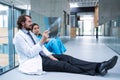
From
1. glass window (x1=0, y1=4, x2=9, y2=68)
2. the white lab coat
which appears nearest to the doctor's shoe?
the white lab coat

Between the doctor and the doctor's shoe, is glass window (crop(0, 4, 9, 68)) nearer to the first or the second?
the doctor

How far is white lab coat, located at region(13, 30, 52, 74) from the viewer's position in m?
3.45

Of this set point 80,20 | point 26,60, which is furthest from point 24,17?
point 80,20

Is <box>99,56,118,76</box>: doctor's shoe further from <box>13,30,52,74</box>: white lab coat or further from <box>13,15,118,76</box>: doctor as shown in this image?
<box>13,30,52,74</box>: white lab coat

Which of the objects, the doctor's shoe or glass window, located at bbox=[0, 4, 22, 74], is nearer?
the doctor's shoe

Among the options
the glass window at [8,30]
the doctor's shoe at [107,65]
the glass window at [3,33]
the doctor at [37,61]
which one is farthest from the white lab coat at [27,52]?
the glass window at [3,33]

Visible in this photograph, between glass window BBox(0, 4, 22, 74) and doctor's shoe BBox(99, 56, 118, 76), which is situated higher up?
glass window BBox(0, 4, 22, 74)

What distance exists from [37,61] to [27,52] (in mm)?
254

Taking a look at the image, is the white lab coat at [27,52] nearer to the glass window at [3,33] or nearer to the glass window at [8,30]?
the glass window at [8,30]

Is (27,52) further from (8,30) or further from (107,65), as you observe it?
(8,30)

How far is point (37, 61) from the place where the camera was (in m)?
3.61

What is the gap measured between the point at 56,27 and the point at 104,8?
7.31 meters

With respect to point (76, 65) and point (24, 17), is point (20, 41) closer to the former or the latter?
point (24, 17)

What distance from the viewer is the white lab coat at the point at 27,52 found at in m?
3.45
